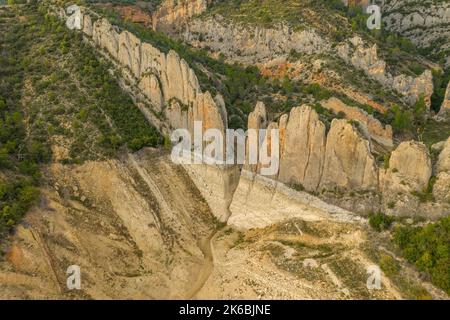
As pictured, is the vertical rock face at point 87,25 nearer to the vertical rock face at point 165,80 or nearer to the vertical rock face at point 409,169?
the vertical rock face at point 165,80

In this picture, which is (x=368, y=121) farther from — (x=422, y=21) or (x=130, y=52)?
(x=422, y=21)

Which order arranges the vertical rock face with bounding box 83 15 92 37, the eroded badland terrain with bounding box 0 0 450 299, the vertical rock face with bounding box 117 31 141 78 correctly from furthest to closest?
the vertical rock face with bounding box 83 15 92 37 < the vertical rock face with bounding box 117 31 141 78 < the eroded badland terrain with bounding box 0 0 450 299

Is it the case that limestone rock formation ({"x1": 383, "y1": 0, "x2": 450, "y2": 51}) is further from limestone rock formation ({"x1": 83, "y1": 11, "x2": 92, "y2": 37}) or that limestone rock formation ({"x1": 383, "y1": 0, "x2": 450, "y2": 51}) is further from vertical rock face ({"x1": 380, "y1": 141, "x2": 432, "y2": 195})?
limestone rock formation ({"x1": 83, "y1": 11, "x2": 92, "y2": 37})

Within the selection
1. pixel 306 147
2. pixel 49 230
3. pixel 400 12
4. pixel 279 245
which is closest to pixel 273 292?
pixel 279 245

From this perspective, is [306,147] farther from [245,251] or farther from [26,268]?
[26,268]

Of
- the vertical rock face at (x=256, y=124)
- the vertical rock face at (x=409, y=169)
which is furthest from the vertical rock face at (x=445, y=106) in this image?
the vertical rock face at (x=409, y=169)

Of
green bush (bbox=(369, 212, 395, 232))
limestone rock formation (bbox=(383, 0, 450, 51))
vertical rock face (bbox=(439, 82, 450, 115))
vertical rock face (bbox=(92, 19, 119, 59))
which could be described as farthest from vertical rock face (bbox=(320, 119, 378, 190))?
limestone rock formation (bbox=(383, 0, 450, 51))
